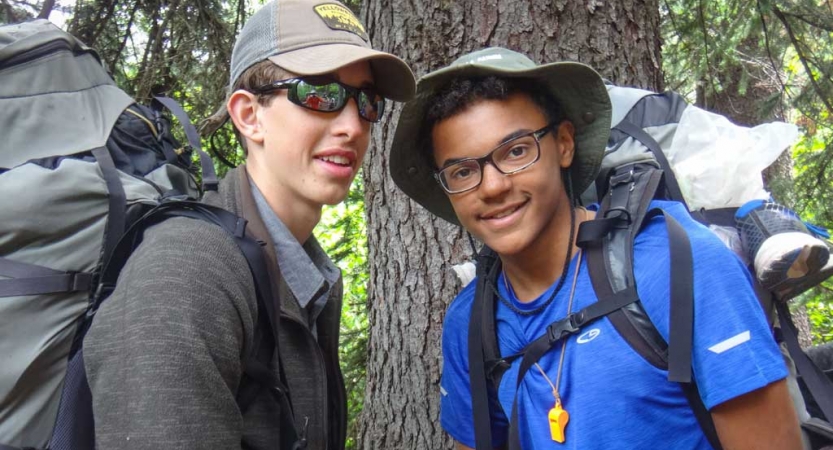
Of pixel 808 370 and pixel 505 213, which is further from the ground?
pixel 505 213

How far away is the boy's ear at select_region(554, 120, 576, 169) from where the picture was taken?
2205 millimetres

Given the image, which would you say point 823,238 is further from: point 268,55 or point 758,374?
point 268,55

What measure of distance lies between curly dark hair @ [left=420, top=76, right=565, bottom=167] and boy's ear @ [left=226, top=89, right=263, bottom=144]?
1.89 ft

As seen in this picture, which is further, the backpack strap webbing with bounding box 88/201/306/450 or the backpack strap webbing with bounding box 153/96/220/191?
the backpack strap webbing with bounding box 153/96/220/191

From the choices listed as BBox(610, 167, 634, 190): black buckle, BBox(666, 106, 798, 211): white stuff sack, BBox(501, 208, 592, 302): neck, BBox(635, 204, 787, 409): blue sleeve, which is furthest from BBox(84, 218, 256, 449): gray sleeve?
BBox(666, 106, 798, 211): white stuff sack

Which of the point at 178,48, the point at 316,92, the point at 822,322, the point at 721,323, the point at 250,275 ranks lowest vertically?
the point at 822,322

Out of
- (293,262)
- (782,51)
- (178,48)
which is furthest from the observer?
(782,51)

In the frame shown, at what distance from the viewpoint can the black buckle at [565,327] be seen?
185cm

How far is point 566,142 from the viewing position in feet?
7.30

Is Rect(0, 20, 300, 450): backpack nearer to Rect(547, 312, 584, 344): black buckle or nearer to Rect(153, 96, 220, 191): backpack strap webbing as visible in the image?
Rect(153, 96, 220, 191): backpack strap webbing

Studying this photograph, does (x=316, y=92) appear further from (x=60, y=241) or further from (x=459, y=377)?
(x=459, y=377)

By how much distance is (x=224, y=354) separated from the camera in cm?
148

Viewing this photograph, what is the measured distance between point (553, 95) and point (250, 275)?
1195 millimetres

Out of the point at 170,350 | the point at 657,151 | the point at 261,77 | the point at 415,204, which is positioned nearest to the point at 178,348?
the point at 170,350
